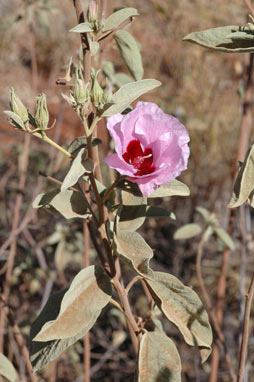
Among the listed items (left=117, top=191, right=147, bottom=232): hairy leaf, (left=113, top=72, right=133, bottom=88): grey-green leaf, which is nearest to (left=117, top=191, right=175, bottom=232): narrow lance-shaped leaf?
(left=117, top=191, right=147, bottom=232): hairy leaf

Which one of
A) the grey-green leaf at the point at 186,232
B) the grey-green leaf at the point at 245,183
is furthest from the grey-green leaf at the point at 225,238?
the grey-green leaf at the point at 245,183

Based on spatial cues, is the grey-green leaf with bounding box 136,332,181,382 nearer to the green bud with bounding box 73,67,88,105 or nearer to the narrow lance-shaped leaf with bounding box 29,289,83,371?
Result: the narrow lance-shaped leaf with bounding box 29,289,83,371

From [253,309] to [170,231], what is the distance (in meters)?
0.71

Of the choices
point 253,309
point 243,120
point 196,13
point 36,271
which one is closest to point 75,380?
point 36,271

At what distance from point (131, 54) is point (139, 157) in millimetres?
319

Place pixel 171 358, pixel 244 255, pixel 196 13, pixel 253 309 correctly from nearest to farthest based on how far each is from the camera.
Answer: pixel 171 358 < pixel 244 255 < pixel 253 309 < pixel 196 13

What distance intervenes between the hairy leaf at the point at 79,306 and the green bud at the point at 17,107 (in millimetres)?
270

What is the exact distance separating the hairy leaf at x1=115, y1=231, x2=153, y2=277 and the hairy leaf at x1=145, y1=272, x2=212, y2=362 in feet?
0.25

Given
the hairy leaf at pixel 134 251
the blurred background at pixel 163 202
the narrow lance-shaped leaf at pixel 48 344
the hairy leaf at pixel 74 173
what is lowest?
the blurred background at pixel 163 202

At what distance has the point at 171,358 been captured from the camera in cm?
80

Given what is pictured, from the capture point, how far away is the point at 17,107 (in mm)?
707

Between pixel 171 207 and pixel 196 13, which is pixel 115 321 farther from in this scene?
pixel 196 13

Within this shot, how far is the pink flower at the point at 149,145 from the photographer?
0.68 m

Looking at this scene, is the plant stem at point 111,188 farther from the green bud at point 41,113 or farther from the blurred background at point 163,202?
the blurred background at point 163,202
